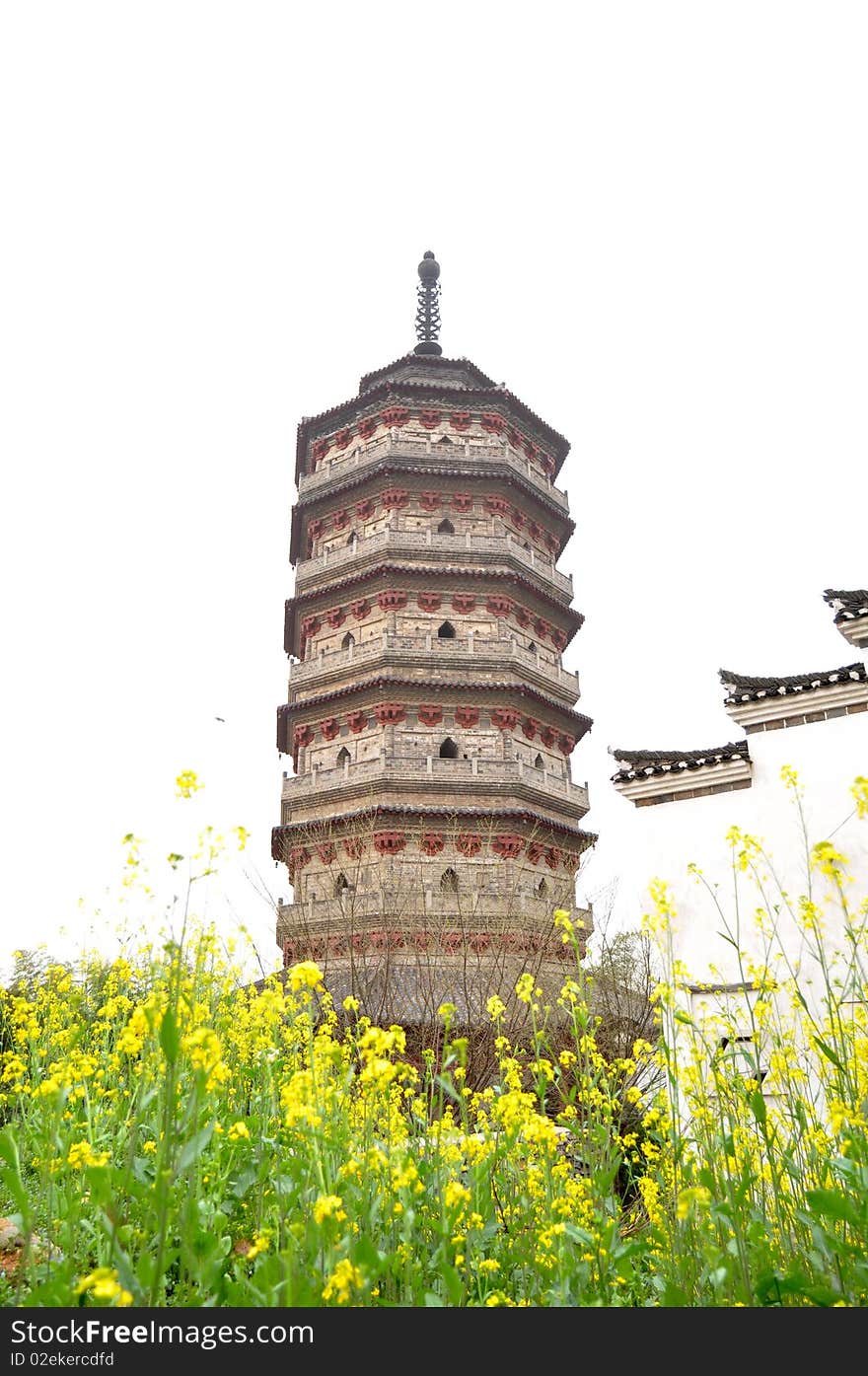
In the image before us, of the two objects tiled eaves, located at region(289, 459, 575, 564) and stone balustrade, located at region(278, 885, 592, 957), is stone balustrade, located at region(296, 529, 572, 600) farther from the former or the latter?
stone balustrade, located at region(278, 885, 592, 957)

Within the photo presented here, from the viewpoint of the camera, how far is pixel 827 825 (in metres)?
11.0

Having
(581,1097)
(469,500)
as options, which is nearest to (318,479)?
(469,500)

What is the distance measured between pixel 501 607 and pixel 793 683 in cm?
1494

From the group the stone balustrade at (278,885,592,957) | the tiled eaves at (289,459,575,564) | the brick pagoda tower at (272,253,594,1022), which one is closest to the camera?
the stone balustrade at (278,885,592,957)

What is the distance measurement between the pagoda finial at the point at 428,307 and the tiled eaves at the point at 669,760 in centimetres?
2592

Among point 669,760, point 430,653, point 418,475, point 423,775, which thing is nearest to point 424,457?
point 418,475

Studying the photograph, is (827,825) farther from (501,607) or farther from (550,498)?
(550,498)

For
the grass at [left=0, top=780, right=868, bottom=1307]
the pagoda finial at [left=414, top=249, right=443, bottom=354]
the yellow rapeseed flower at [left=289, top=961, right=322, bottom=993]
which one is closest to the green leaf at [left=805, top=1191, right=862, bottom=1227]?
the grass at [left=0, top=780, right=868, bottom=1307]

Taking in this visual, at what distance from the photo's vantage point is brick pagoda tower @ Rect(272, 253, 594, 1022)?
21.0m

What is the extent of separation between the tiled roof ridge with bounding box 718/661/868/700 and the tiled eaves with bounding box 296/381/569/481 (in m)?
19.5

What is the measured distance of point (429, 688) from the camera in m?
24.4

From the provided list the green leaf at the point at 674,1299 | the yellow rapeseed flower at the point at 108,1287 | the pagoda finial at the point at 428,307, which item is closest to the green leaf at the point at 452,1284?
the green leaf at the point at 674,1299

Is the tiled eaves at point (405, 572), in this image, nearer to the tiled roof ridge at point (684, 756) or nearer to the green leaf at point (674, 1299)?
the tiled roof ridge at point (684, 756)

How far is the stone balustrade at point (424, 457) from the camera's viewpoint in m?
27.9
